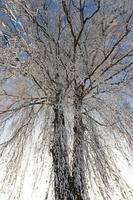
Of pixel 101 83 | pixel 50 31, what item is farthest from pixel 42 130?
pixel 50 31

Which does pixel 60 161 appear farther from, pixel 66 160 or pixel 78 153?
pixel 78 153

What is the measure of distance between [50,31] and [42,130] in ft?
5.66

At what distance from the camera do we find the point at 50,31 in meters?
7.18

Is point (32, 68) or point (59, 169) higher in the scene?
point (32, 68)

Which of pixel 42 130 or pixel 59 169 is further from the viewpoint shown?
pixel 42 130

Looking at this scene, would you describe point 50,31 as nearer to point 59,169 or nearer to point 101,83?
point 101,83

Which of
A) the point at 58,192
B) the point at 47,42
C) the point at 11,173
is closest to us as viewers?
the point at 58,192

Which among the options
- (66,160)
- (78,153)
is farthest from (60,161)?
(78,153)

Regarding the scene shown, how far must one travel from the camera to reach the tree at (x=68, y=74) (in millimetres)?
6102

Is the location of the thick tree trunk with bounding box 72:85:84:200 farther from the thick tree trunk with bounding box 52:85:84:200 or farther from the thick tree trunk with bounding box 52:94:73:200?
the thick tree trunk with bounding box 52:94:73:200

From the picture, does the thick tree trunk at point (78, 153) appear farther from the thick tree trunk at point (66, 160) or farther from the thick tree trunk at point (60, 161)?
the thick tree trunk at point (60, 161)

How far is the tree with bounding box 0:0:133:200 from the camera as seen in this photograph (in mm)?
6102

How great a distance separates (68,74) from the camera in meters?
6.33

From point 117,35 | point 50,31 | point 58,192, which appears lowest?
point 58,192
